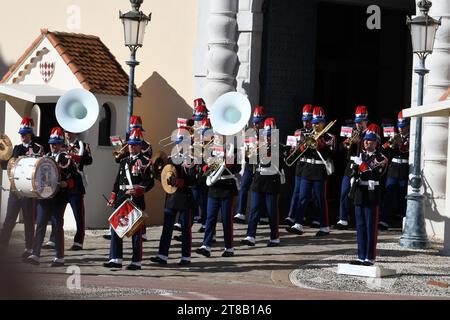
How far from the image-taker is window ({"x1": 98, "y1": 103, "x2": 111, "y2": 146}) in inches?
699

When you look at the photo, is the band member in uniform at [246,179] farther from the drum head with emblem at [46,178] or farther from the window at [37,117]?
the window at [37,117]

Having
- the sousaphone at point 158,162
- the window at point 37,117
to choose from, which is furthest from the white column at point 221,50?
the sousaphone at point 158,162

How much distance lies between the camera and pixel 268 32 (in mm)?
17938

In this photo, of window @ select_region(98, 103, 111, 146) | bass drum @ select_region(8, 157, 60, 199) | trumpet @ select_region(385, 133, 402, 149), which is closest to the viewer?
bass drum @ select_region(8, 157, 60, 199)

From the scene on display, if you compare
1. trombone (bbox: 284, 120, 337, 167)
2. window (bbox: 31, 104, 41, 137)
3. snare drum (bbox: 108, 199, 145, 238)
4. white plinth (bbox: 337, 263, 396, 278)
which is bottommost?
white plinth (bbox: 337, 263, 396, 278)

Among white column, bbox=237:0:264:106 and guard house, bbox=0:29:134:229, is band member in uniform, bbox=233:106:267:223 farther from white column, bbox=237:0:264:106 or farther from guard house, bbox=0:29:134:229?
guard house, bbox=0:29:134:229

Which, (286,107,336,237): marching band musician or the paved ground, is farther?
(286,107,336,237): marching band musician

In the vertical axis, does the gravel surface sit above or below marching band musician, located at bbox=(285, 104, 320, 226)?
below

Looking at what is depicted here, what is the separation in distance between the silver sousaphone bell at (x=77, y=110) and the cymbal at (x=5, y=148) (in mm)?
795

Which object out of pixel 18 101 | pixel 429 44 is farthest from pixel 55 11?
pixel 429 44

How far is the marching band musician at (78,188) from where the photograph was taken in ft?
47.3

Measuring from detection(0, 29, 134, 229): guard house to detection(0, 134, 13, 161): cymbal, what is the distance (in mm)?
2363

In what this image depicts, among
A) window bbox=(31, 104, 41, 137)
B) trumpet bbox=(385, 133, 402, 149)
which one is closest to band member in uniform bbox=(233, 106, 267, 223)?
trumpet bbox=(385, 133, 402, 149)
